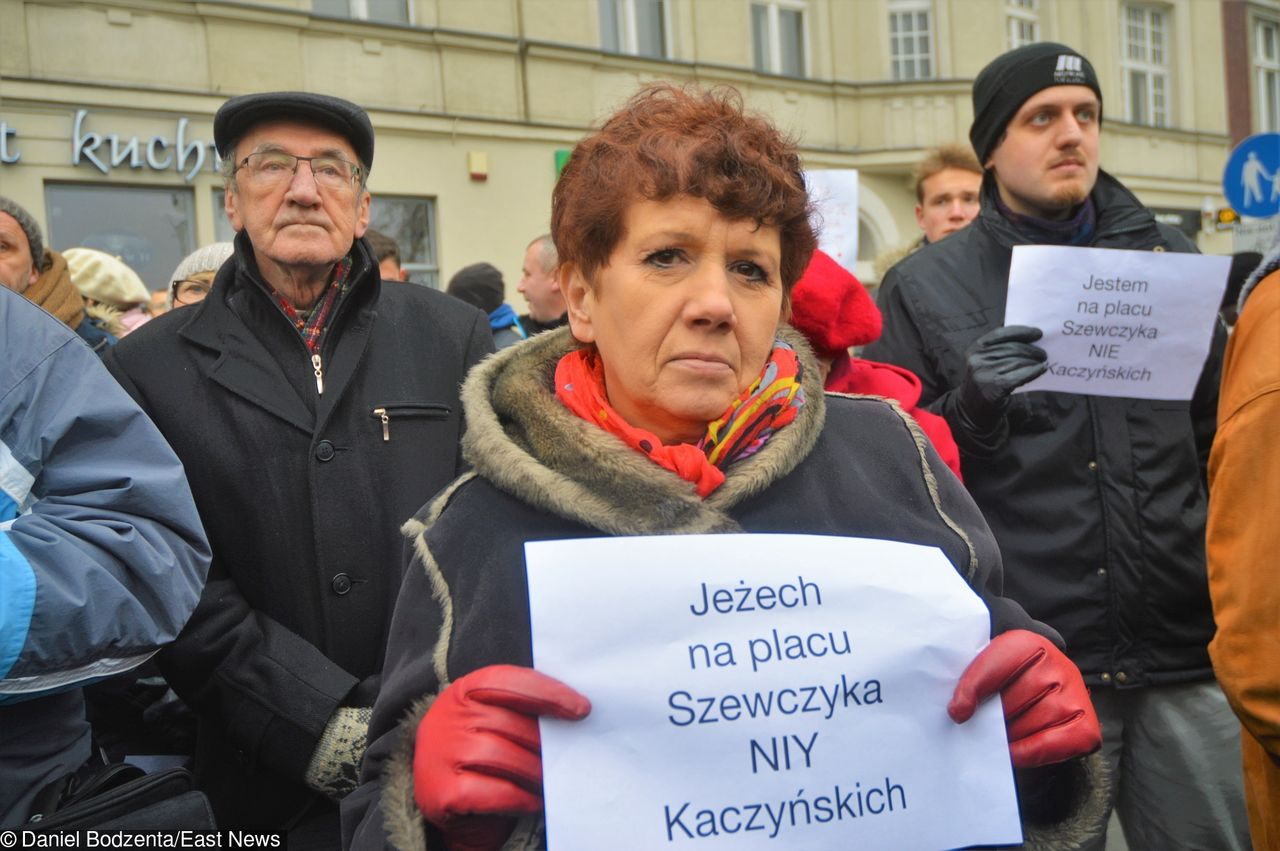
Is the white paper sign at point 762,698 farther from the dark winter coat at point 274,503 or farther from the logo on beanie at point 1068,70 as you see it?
the logo on beanie at point 1068,70

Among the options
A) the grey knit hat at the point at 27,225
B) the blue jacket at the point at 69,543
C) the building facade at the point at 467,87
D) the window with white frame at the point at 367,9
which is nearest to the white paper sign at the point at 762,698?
the blue jacket at the point at 69,543

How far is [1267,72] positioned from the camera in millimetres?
22422

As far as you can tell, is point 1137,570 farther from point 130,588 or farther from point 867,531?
point 130,588

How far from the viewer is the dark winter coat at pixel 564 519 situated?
151 centimetres

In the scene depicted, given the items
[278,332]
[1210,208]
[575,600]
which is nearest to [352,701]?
[278,332]

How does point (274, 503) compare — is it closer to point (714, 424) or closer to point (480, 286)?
point (714, 424)

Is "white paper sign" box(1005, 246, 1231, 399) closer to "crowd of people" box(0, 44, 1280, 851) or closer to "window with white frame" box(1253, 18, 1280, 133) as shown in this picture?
"crowd of people" box(0, 44, 1280, 851)

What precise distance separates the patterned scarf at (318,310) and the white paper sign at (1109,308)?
1.53 m

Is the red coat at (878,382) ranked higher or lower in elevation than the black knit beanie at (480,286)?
lower

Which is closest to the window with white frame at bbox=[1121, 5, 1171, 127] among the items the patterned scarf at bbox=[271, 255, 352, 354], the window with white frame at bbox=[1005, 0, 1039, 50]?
the window with white frame at bbox=[1005, 0, 1039, 50]

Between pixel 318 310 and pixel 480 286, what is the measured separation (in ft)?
13.1

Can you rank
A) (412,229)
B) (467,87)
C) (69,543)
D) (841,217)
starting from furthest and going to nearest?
(467,87), (412,229), (841,217), (69,543)

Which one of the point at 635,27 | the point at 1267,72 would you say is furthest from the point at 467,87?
the point at 1267,72

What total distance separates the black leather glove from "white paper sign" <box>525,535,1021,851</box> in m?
1.10
